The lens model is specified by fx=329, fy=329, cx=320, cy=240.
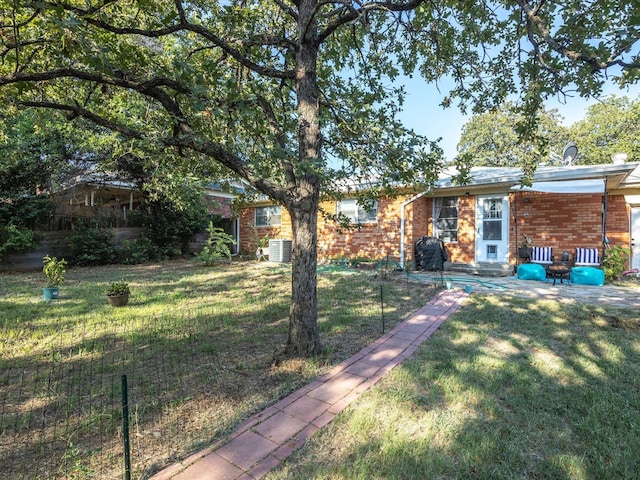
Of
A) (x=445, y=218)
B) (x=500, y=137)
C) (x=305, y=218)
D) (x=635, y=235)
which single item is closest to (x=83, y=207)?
(x=305, y=218)

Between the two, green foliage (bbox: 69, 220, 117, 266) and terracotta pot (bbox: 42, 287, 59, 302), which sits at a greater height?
green foliage (bbox: 69, 220, 117, 266)

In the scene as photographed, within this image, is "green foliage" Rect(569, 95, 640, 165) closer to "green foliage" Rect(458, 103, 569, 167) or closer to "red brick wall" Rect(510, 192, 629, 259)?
"green foliage" Rect(458, 103, 569, 167)

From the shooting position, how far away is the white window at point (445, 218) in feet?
35.3

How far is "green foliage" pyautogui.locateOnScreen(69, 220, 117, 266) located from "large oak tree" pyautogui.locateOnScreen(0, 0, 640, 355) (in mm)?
7440

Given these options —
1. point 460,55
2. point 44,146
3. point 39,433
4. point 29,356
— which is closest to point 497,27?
point 460,55

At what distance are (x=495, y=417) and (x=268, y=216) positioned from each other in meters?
13.3

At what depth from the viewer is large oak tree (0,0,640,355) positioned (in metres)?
3.12

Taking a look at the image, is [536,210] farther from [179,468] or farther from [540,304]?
[179,468]

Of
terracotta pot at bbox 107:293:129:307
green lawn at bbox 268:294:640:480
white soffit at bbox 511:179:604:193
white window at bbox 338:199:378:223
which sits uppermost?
white soffit at bbox 511:179:604:193

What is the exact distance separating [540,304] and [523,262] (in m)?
4.15

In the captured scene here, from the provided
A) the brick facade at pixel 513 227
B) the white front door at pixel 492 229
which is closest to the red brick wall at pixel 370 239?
the brick facade at pixel 513 227

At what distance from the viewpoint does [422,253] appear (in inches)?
405

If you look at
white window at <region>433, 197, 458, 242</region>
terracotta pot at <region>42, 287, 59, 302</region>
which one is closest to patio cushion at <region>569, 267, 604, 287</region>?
white window at <region>433, 197, 458, 242</region>

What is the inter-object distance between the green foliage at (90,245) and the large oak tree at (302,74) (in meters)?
7.44
